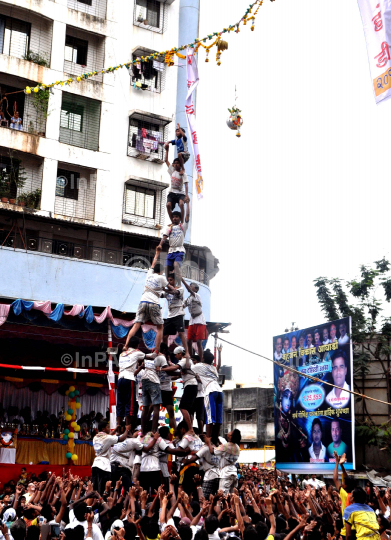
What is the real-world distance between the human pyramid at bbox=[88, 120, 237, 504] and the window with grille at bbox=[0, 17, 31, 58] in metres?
13.8

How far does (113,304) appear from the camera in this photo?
24.7 meters

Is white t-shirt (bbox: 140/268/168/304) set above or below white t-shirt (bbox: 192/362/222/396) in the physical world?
above

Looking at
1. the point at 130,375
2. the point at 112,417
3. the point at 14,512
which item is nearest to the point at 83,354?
the point at 112,417

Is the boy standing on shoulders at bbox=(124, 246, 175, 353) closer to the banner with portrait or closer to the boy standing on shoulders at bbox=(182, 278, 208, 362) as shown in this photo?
the boy standing on shoulders at bbox=(182, 278, 208, 362)

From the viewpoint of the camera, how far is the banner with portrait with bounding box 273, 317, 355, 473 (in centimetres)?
2081

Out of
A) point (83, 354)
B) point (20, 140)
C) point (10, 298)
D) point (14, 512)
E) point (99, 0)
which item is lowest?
point (14, 512)

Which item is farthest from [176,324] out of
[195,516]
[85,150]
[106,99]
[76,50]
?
[76,50]

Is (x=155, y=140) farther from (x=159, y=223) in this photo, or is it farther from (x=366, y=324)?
(x=366, y=324)

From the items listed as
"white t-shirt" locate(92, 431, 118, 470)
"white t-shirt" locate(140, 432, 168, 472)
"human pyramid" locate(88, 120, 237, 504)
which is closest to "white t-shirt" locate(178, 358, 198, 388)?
"human pyramid" locate(88, 120, 237, 504)

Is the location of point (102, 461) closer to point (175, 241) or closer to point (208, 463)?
point (208, 463)

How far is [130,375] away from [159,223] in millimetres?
16018

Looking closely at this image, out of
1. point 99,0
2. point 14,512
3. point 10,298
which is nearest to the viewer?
point 14,512

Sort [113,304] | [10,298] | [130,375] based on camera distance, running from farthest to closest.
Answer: [113,304] < [10,298] < [130,375]

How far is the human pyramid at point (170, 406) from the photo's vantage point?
11367mm
